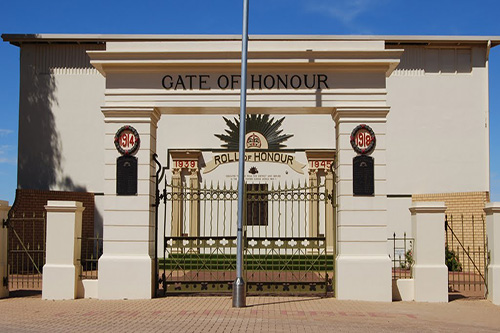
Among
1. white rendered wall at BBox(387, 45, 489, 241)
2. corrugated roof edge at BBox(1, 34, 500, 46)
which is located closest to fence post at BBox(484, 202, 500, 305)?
white rendered wall at BBox(387, 45, 489, 241)

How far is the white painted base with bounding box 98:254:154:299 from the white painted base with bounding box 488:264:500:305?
7022mm

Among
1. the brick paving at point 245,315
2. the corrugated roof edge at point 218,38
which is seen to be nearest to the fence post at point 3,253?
the brick paving at point 245,315

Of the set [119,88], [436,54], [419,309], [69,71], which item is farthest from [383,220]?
[69,71]

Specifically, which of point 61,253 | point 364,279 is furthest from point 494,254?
point 61,253

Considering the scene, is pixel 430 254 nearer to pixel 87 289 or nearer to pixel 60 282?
pixel 87 289

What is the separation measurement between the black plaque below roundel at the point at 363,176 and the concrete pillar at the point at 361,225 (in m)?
0.10

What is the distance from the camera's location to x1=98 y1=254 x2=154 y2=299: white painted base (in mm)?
13375

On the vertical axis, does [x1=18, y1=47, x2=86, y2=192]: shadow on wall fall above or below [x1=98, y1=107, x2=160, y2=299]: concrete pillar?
above

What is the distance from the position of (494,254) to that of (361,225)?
2.90 metres

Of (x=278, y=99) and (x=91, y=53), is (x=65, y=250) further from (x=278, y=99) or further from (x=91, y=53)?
(x=278, y=99)

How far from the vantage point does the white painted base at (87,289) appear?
13.6 meters

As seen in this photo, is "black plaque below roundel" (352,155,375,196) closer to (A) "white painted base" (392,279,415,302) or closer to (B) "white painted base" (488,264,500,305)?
(A) "white painted base" (392,279,415,302)

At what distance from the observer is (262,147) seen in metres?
23.6

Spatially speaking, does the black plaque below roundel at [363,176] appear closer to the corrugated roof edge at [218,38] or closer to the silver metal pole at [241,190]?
the silver metal pole at [241,190]
